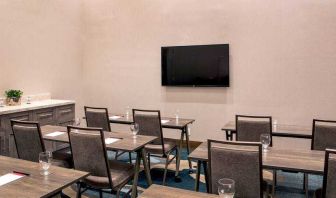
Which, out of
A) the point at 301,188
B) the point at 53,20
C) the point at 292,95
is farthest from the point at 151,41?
the point at 301,188

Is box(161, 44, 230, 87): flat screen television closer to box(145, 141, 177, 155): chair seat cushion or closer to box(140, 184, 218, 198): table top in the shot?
box(145, 141, 177, 155): chair seat cushion

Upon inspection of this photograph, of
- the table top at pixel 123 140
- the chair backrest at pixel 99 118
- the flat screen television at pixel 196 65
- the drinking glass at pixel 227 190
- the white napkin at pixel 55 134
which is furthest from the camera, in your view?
the flat screen television at pixel 196 65

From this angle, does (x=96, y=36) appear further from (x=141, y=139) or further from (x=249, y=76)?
(x=141, y=139)

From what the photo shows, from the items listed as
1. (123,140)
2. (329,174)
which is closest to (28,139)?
(123,140)

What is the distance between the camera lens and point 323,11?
450 centimetres

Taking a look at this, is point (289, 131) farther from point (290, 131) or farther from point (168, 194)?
point (168, 194)

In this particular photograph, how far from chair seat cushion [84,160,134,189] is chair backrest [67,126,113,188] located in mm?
42

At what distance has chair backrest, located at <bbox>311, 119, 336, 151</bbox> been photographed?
9.76 ft

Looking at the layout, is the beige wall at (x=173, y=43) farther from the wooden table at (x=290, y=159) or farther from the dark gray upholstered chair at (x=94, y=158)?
the dark gray upholstered chair at (x=94, y=158)

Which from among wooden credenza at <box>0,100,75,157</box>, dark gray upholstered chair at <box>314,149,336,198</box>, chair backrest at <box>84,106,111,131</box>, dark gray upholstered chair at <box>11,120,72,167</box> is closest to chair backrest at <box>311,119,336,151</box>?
dark gray upholstered chair at <box>314,149,336,198</box>

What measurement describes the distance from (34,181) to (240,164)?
1.36m

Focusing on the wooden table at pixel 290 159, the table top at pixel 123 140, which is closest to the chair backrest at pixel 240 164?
the wooden table at pixel 290 159

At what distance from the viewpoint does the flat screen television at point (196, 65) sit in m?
5.16

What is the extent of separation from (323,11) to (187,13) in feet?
7.34
